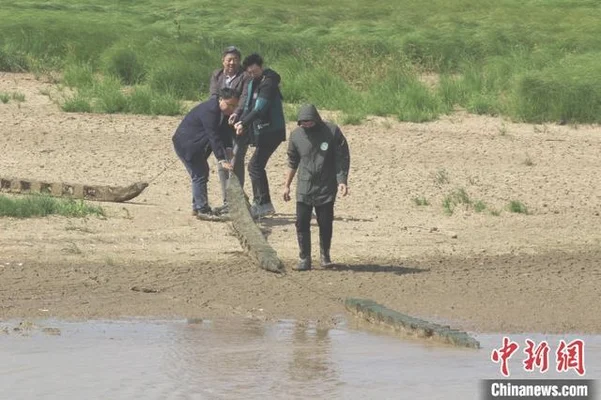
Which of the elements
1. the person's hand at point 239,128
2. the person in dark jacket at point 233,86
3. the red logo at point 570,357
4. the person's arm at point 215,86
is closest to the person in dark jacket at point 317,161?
the person's hand at point 239,128

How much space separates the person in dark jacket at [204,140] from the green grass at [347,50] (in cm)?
478

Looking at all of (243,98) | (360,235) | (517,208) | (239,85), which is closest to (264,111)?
(243,98)

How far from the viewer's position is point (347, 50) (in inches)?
953

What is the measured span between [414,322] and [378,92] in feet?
31.3

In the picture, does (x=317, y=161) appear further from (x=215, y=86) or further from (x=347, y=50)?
(x=347, y=50)

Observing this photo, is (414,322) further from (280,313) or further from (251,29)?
(251,29)

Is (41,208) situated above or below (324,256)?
above

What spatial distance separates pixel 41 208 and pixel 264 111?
2.17m

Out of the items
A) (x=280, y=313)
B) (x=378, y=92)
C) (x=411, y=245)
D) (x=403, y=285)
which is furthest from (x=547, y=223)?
(x=378, y=92)

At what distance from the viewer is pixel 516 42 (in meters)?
26.3

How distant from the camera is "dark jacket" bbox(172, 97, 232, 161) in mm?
14719

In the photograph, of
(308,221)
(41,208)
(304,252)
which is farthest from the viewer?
(41,208)

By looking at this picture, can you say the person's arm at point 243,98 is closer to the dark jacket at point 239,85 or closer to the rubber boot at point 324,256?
the dark jacket at point 239,85

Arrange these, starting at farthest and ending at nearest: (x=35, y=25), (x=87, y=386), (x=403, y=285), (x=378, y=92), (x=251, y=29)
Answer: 1. (x=251, y=29)
2. (x=35, y=25)
3. (x=378, y=92)
4. (x=403, y=285)
5. (x=87, y=386)
